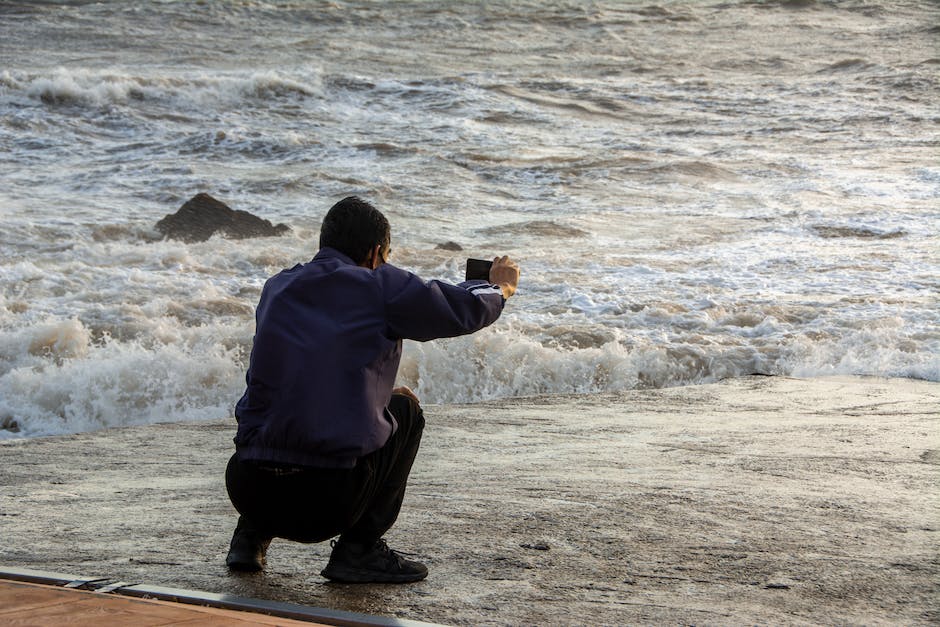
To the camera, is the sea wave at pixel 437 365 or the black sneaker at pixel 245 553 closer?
the black sneaker at pixel 245 553

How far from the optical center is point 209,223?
14.5 metres

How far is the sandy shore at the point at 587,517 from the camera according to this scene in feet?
11.1

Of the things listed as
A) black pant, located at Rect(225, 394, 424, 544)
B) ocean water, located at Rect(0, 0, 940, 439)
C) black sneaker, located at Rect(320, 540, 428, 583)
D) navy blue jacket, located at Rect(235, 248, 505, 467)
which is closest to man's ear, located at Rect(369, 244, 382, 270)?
navy blue jacket, located at Rect(235, 248, 505, 467)

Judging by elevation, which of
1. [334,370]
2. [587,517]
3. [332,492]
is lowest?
[587,517]

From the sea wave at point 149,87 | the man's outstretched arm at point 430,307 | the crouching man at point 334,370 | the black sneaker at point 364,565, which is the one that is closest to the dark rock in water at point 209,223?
the sea wave at point 149,87

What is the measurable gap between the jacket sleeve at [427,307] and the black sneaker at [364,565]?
780 millimetres

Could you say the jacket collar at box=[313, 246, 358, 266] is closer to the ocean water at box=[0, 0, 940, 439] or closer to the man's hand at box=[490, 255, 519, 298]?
the man's hand at box=[490, 255, 519, 298]

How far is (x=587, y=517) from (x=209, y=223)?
11.0m

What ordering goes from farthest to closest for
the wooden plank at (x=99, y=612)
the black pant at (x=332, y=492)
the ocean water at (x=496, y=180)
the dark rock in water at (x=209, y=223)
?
the dark rock in water at (x=209, y=223)
the ocean water at (x=496, y=180)
the black pant at (x=332, y=492)
the wooden plank at (x=99, y=612)

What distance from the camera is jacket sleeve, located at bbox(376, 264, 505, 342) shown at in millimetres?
3033

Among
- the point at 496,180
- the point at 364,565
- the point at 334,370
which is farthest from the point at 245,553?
the point at 496,180

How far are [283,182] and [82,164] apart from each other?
3.59 meters

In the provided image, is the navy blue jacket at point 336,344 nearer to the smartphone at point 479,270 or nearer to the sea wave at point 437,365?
the smartphone at point 479,270

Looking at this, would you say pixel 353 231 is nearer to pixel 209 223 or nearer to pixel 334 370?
pixel 334 370
